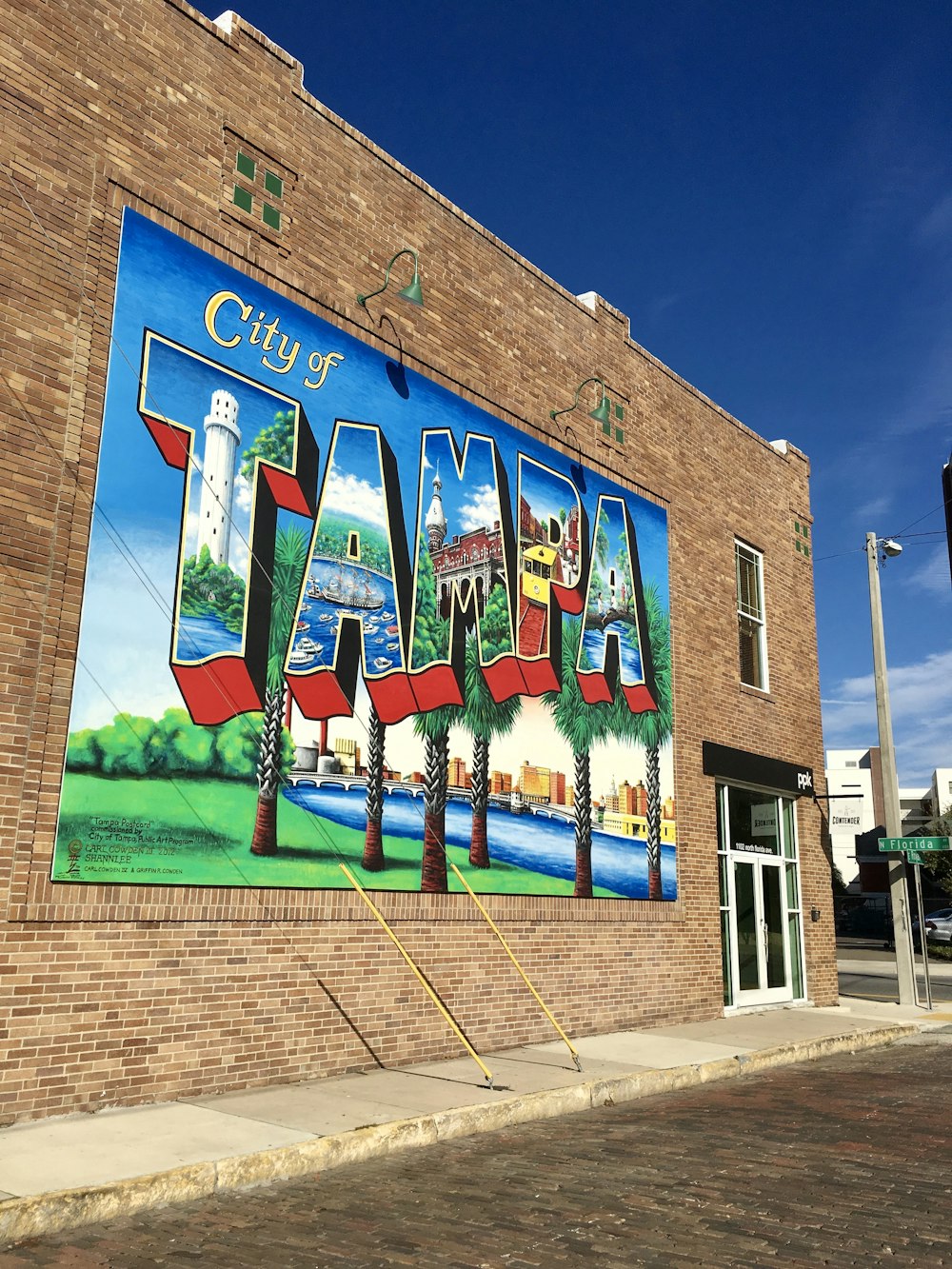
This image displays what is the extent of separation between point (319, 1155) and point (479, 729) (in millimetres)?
5593

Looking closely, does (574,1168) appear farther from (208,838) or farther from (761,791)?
(761,791)

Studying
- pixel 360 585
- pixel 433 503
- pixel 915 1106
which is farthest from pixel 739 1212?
pixel 433 503

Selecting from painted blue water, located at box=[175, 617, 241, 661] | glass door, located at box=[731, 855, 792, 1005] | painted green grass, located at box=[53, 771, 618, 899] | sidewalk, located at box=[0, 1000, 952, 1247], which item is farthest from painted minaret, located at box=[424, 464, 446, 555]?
glass door, located at box=[731, 855, 792, 1005]

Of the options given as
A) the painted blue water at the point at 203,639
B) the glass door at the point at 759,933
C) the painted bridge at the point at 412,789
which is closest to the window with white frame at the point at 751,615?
the glass door at the point at 759,933

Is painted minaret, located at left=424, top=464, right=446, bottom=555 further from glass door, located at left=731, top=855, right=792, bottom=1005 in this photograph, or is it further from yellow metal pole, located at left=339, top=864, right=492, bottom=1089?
glass door, located at left=731, top=855, right=792, bottom=1005

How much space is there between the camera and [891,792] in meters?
19.1

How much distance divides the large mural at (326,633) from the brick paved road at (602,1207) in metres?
3.08

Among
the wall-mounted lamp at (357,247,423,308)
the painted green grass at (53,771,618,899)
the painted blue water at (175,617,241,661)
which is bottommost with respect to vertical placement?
the painted green grass at (53,771,618,899)

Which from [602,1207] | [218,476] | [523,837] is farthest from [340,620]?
[602,1207]

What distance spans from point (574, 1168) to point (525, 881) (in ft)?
17.6

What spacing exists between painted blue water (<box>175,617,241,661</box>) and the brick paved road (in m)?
4.18

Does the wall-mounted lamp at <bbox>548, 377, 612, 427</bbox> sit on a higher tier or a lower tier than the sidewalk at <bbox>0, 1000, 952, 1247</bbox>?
higher

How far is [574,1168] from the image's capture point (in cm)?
694

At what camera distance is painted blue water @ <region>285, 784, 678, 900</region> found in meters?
10.2
